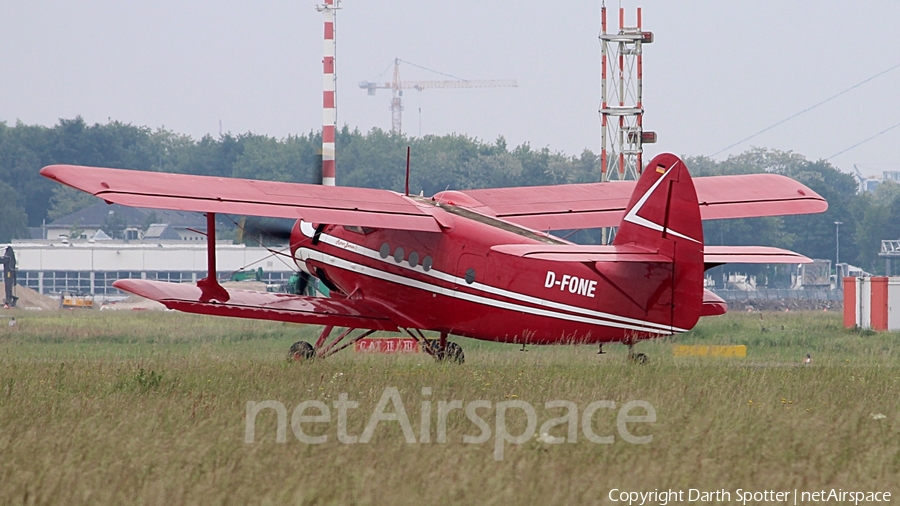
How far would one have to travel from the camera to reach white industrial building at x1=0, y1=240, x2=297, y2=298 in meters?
77.2

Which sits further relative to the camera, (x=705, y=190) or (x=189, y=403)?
(x=705, y=190)

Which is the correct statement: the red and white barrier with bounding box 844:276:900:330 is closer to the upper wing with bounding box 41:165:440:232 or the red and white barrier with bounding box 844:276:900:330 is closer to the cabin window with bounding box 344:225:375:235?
the cabin window with bounding box 344:225:375:235

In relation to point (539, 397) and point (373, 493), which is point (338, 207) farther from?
point (373, 493)

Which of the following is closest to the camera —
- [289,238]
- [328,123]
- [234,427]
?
[234,427]

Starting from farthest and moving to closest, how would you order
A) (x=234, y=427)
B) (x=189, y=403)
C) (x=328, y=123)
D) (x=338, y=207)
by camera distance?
1. (x=328, y=123)
2. (x=338, y=207)
3. (x=189, y=403)
4. (x=234, y=427)

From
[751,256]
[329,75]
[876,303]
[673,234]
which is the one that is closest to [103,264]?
[329,75]

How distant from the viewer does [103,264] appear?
78000 millimetres

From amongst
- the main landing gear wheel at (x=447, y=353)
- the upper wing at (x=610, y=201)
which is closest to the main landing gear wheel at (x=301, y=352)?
the main landing gear wheel at (x=447, y=353)

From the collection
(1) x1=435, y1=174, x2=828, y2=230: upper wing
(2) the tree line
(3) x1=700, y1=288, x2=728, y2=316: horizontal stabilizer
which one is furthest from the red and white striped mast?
(2) the tree line

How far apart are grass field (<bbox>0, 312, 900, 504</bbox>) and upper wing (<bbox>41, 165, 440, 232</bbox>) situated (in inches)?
71.5

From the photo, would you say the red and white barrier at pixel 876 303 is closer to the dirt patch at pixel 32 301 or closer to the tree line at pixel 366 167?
the dirt patch at pixel 32 301

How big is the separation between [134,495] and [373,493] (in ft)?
4.32

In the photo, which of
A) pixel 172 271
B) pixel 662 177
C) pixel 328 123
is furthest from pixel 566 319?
pixel 172 271

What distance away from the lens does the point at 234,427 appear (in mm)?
8633
